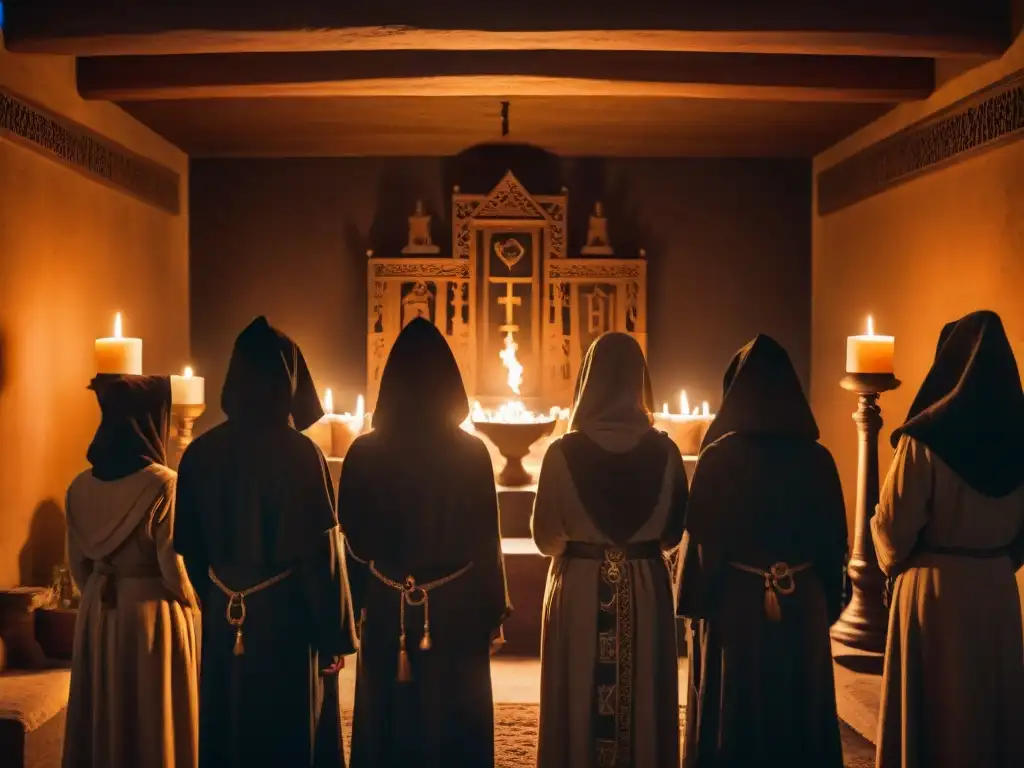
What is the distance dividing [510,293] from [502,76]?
88.0 inches

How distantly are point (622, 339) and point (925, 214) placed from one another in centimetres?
290

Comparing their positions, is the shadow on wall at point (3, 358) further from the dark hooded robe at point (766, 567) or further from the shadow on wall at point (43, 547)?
the dark hooded robe at point (766, 567)

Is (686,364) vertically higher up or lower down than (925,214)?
lower down

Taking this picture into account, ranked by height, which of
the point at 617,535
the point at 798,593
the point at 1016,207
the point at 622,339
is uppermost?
the point at 1016,207

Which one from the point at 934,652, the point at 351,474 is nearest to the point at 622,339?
the point at 351,474

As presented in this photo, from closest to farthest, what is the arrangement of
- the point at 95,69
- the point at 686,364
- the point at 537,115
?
the point at 95,69
the point at 537,115
the point at 686,364

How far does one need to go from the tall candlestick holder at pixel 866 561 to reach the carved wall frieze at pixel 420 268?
3.09 m

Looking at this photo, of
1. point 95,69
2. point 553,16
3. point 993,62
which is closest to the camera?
point 553,16

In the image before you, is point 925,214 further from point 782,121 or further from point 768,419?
point 768,419

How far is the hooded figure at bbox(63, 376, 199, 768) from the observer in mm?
2926

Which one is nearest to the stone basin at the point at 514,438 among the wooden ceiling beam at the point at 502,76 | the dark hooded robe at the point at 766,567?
the wooden ceiling beam at the point at 502,76

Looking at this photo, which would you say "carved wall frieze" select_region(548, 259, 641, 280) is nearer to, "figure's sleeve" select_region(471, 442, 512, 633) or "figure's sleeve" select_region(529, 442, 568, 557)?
"figure's sleeve" select_region(529, 442, 568, 557)

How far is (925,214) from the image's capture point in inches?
197

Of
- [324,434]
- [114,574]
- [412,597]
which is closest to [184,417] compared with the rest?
[324,434]
